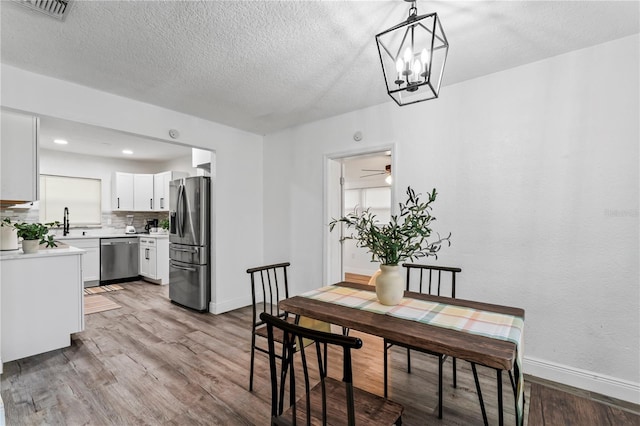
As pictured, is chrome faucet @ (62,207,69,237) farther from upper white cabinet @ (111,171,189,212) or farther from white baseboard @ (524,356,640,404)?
white baseboard @ (524,356,640,404)

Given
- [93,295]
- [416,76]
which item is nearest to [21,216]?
[93,295]

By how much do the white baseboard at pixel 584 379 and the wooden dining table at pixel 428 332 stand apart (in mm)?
1177

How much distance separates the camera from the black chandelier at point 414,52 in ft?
4.87

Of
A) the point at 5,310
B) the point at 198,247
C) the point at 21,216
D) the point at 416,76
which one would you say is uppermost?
the point at 416,76

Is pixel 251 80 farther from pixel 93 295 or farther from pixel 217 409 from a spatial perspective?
pixel 93 295

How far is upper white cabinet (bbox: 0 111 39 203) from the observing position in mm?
2748

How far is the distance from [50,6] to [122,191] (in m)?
5.20

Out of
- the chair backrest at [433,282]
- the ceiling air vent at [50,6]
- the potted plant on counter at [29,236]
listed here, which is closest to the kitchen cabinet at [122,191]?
the potted plant on counter at [29,236]

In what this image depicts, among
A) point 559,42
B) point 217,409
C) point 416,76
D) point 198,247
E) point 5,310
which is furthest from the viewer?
point 198,247

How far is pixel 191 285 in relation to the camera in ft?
13.9

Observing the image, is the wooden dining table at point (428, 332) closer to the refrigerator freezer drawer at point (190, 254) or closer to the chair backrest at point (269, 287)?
the chair backrest at point (269, 287)

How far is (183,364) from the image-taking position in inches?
107

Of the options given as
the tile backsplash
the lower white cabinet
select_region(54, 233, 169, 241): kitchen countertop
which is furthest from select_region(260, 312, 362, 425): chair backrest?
the tile backsplash

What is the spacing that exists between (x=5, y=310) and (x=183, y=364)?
5.28 feet
